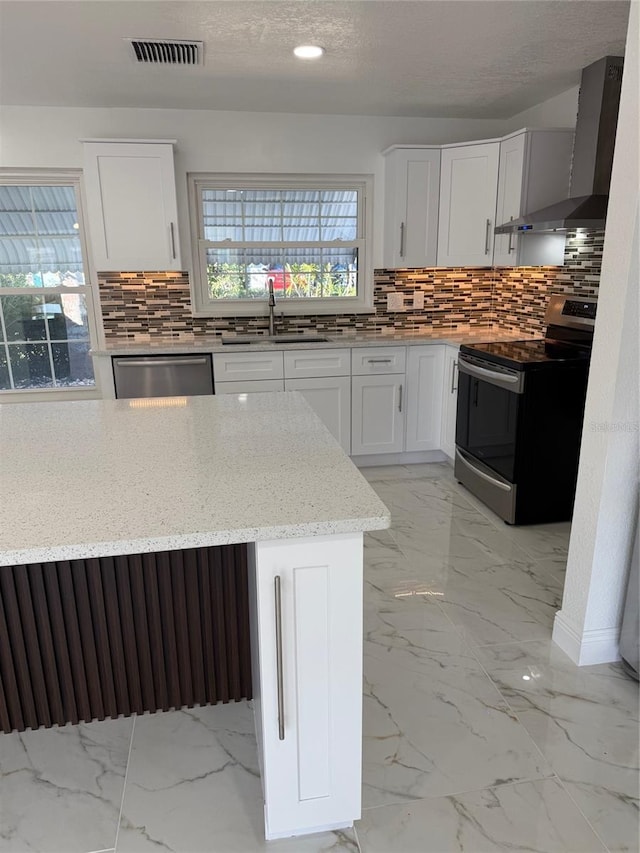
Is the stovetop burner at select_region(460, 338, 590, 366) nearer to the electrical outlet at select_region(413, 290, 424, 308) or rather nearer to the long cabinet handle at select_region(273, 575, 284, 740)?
the electrical outlet at select_region(413, 290, 424, 308)

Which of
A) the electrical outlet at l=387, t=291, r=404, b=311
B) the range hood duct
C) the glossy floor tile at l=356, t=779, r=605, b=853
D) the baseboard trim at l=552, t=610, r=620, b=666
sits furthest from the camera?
the electrical outlet at l=387, t=291, r=404, b=311

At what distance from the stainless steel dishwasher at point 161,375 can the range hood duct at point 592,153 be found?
85.5 inches

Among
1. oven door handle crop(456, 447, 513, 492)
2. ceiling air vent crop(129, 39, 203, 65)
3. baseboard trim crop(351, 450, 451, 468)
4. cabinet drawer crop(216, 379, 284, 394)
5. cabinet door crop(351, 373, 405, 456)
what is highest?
ceiling air vent crop(129, 39, 203, 65)

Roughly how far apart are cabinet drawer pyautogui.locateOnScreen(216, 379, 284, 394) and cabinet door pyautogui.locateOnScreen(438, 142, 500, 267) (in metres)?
1.52

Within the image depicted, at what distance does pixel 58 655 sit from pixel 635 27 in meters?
2.56

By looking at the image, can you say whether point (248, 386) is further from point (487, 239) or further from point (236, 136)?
point (487, 239)

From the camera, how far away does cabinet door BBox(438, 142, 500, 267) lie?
3.92 m

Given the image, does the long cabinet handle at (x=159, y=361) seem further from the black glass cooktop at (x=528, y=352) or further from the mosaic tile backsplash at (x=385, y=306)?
the black glass cooktop at (x=528, y=352)

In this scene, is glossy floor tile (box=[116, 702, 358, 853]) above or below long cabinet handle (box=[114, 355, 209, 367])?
below

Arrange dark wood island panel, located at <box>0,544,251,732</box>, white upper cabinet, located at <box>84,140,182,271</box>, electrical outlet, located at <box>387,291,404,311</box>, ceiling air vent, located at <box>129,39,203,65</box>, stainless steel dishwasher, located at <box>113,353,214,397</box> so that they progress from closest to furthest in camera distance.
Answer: dark wood island panel, located at <box>0,544,251,732</box>, ceiling air vent, located at <box>129,39,203,65</box>, white upper cabinet, located at <box>84,140,182,271</box>, stainless steel dishwasher, located at <box>113,353,214,397</box>, electrical outlet, located at <box>387,291,404,311</box>

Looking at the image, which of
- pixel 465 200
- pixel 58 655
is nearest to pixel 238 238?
pixel 465 200

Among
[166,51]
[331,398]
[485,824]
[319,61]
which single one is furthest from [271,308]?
[485,824]

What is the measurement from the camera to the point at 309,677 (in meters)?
1.35

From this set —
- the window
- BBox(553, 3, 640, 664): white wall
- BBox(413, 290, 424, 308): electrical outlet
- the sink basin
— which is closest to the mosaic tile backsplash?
BBox(413, 290, 424, 308): electrical outlet
